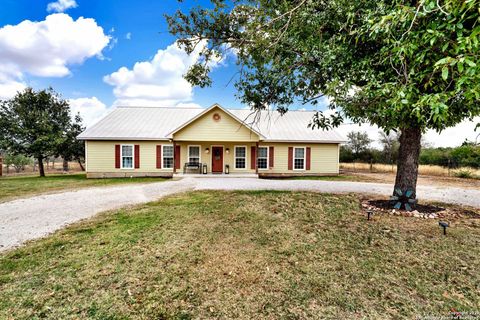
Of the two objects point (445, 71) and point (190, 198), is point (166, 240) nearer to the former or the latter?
point (190, 198)

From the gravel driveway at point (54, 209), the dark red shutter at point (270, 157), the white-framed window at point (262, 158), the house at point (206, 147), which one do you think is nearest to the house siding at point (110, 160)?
the house at point (206, 147)

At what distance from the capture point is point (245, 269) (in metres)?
3.19

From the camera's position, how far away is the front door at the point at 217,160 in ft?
50.9

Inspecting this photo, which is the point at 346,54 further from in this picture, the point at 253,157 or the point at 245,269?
the point at 253,157

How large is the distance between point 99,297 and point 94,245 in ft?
5.68

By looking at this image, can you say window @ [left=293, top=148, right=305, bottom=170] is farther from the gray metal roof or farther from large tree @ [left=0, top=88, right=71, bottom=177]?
large tree @ [left=0, top=88, right=71, bottom=177]

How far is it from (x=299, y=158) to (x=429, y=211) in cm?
1046

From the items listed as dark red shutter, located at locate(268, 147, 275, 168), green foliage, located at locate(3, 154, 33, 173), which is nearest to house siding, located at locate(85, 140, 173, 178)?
dark red shutter, located at locate(268, 147, 275, 168)

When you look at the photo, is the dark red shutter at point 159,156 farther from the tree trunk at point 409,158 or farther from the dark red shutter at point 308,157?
the tree trunk at point 409,158

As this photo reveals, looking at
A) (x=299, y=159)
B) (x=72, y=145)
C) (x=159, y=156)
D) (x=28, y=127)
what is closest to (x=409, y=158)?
(x=299, y=159)

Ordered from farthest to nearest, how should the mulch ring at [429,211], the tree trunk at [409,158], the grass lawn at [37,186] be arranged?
1. the grass lawn at [37,186]
2. the tree trunk at [409,158]
3. the mulch ring at [429,211]

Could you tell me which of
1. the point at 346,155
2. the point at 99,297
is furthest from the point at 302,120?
the point at 99,297

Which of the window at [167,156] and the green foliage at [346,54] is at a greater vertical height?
the green foliage at [346,54]

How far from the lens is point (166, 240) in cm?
418
